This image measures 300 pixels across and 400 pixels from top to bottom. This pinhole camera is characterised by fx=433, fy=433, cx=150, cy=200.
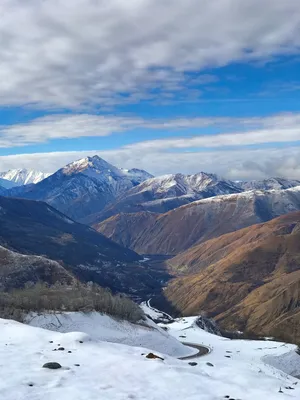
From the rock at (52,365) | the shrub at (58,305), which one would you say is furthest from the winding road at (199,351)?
the rock at (52,365)

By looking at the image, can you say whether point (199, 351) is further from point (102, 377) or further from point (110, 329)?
point (102, 377)

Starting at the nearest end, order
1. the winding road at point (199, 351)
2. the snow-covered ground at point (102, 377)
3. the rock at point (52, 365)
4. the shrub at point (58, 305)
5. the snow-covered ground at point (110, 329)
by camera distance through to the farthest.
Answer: the snow-covered ground at point (102, 377), the rock at point (52, 365), the snow-covered ground at point (110, 329), the winding road at point (199, 351), the shrub at point (58, 305)

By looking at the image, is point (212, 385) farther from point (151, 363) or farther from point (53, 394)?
point (53, 394)

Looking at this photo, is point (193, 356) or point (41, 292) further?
point (41, 292)

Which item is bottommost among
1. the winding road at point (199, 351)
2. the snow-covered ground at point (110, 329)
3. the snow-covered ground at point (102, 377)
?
the winding road at point (199, 351)

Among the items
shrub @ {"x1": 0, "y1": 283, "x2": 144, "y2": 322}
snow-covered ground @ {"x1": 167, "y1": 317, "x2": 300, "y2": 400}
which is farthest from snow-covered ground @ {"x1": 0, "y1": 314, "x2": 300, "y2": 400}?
shrub @ {"x1": 0, "y1": 283, "x2": 144, "y2": 322}

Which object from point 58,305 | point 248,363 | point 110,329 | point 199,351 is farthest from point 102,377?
point 58,305

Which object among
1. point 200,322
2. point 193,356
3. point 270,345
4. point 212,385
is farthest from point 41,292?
point 212,385

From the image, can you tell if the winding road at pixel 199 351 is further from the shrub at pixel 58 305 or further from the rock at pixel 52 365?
the rock at pixel 52 365
